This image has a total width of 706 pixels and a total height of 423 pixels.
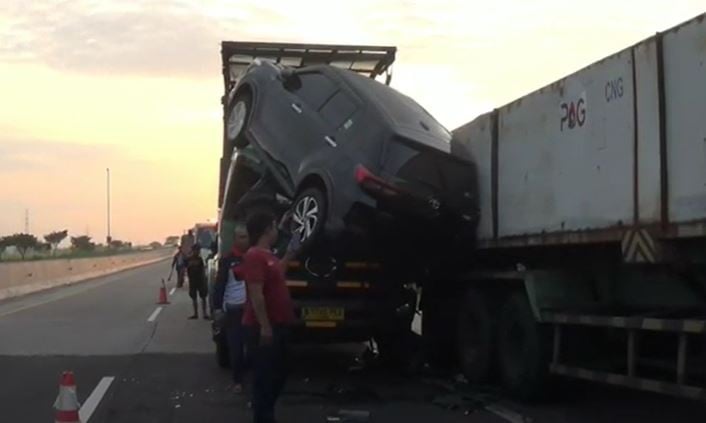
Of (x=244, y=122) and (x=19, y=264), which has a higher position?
(x=244, y=122)

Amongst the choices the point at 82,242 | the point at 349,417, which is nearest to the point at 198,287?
the point at 349,417

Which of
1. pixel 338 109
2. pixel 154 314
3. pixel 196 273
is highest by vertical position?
pixel 338 109

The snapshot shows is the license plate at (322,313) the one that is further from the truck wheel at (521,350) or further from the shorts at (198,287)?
the shorts at (198,287)

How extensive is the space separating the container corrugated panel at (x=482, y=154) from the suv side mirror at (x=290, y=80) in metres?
2.01

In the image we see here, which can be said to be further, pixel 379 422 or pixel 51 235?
pixel 51 235

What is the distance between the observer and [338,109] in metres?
12.0

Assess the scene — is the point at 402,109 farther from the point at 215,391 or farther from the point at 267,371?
the point at 267,371

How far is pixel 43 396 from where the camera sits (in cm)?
1092

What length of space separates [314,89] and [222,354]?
11.0 ft

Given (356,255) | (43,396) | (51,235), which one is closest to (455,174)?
(356,255)

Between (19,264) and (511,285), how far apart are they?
25.7 m

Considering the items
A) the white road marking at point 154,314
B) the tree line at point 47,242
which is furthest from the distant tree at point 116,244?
the white road marking at point 154,314

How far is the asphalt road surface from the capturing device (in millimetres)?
9773

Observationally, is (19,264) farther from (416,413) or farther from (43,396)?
(416,413)
